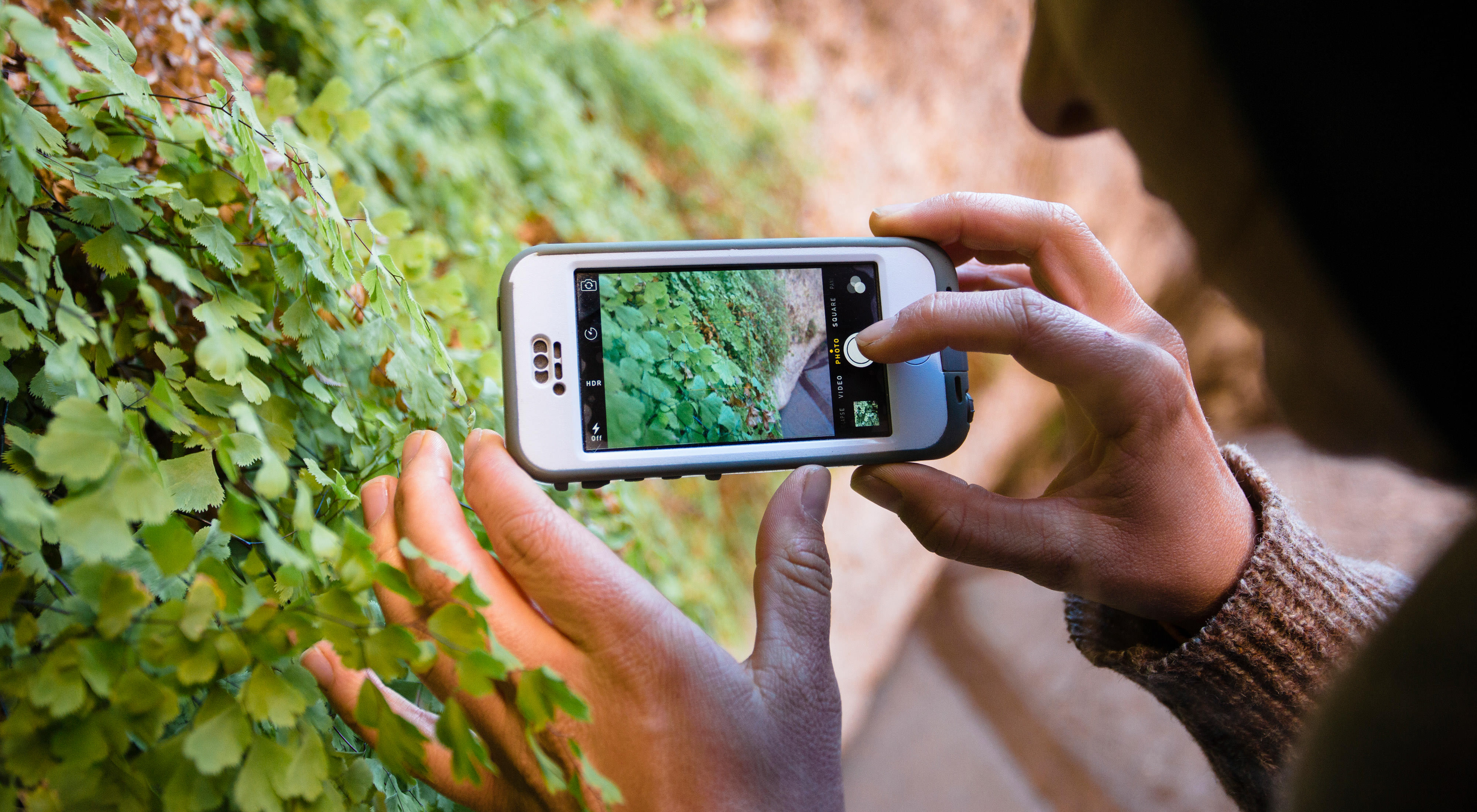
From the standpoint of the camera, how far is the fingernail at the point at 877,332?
861 mm

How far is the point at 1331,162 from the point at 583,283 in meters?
0.70

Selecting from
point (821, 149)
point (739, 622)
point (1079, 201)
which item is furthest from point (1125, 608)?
point (1079, 201)

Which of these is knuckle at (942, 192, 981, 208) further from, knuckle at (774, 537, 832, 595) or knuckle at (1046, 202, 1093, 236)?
knuckle at (774, 537, 832, 595)

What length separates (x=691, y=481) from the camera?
7.14ft

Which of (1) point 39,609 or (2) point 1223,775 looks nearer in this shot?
(1) point 39,609

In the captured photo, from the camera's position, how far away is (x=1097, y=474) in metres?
0.86

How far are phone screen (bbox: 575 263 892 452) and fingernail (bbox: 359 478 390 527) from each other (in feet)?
0.78

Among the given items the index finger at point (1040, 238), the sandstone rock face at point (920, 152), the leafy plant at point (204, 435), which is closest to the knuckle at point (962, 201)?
the index finger at point (1040, 238)

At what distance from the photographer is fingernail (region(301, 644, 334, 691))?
0.59m

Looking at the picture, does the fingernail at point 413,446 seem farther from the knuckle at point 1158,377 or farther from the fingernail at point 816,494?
the knuckle at point 1158,377

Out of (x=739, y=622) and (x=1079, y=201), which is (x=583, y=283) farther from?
(x=1079, y=201)

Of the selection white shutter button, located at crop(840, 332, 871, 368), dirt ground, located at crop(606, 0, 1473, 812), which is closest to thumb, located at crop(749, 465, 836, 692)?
white shutter button, located at crop(840, 332, 871, 368)

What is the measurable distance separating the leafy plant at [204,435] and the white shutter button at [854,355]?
0.45 m

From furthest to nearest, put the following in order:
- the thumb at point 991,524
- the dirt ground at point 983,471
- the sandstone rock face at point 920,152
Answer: the sandstone rock face at point 920,152 → the dirt ground at point 983,471 → the thumb at point 991,524
